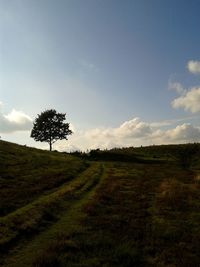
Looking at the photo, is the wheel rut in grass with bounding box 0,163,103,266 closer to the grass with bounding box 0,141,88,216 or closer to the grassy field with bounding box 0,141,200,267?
the grassy field with bounding box 0,141,200,267

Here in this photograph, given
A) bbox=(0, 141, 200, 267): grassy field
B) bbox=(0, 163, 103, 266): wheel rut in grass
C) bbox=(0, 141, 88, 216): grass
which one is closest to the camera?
bbox=(0, 141, 200, 267): grassy field

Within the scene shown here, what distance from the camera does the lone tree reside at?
119125mm

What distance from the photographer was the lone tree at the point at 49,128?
119 meters

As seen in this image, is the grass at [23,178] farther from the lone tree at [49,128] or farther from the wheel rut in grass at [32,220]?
the lone tree at [49,128]

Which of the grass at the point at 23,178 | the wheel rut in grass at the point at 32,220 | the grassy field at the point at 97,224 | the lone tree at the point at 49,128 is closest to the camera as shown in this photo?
the grassy field at the point at 97,224

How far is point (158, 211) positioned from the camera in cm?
2795

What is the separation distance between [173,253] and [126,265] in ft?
8.91

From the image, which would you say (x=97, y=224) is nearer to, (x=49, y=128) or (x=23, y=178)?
(x=23, y=178)

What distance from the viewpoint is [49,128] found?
395 ft

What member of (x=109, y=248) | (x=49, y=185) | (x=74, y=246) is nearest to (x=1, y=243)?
(x=74, y=246)

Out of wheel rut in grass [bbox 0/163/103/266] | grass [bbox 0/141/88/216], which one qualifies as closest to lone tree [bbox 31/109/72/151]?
grass [bbox 0/141/88/216]

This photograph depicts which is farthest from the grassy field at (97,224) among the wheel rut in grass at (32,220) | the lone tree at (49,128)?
the lone tree at (49,128)

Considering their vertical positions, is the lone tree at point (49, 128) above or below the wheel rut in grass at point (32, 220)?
above

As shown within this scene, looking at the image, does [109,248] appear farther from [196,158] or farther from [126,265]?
[196,158]
